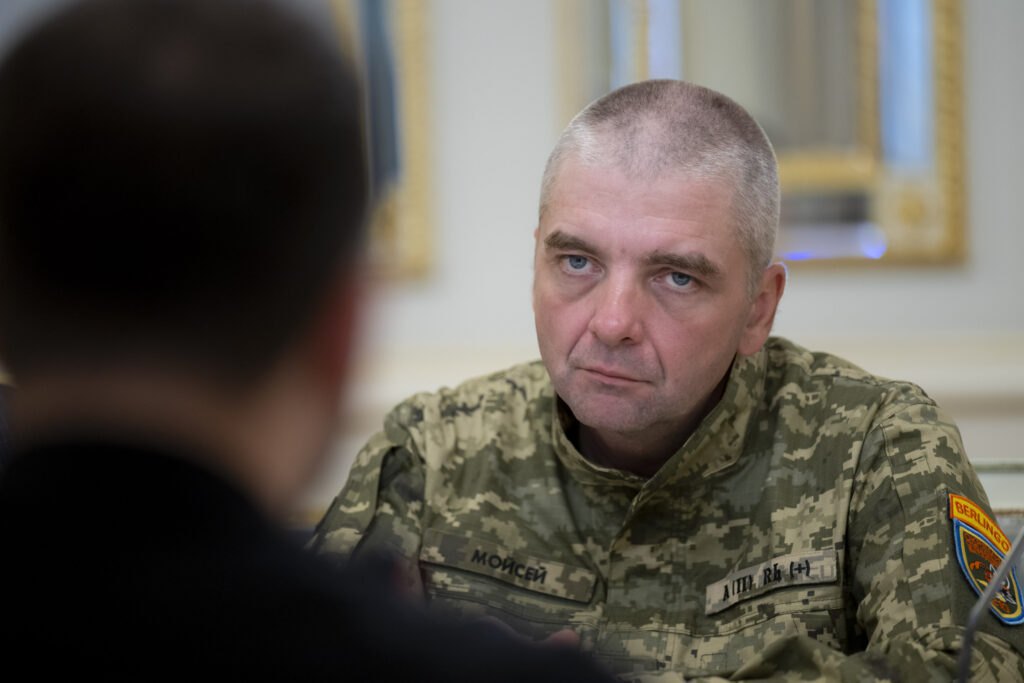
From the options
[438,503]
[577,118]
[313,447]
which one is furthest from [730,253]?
[313,447]

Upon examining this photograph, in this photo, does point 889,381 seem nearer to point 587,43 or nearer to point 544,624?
point 544,624

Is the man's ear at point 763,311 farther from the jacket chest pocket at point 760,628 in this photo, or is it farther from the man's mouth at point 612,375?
the jacket chest pocket at point 760,628

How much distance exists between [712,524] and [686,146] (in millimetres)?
554

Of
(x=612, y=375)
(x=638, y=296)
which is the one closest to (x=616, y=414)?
(x=612, y=375)

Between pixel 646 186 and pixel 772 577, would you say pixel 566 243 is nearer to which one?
pixel 646 186

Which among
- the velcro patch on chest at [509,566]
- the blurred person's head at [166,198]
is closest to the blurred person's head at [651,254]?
the velcro patch on chest at [509,566]

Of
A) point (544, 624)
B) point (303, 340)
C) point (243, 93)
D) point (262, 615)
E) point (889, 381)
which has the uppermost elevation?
point (243, 93)

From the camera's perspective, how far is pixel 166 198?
0.67 m

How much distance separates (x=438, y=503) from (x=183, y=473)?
130cm

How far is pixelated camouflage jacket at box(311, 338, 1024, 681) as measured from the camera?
65.4 inches

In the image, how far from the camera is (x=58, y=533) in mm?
671

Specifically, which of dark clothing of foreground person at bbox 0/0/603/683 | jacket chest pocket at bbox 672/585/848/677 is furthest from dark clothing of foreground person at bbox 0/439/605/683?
jacket chest pocket at bbox 672/585/848/677

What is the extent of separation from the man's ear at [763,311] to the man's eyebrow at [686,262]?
14 centimetres

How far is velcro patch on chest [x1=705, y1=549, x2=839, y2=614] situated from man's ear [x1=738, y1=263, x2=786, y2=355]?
0.33 meters
